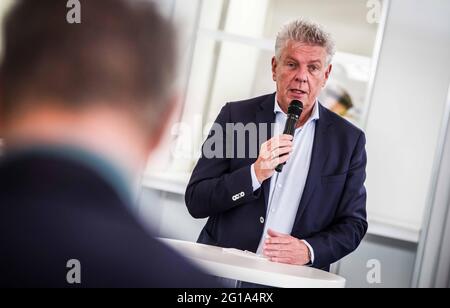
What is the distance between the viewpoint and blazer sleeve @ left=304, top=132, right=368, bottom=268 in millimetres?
1848

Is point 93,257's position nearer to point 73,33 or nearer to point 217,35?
point 73,33

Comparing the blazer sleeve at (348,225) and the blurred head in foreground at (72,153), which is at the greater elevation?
the blurred head in foreground at (72,153)

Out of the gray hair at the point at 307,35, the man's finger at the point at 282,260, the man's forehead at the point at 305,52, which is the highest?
the gray hair at the point at 307,35

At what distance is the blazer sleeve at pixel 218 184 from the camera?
182 centimetres

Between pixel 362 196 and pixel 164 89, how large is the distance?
1236 mm

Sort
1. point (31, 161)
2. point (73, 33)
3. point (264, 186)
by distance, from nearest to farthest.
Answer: point (31, 161) < point (73, 33) < point (264, 186)

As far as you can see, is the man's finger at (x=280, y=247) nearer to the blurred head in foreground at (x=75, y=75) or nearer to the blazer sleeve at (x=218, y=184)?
the blazer sleeve at (x=218, y=184)

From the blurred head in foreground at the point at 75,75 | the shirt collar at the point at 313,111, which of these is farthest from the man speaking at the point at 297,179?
the blurred head in foreground at the point at 75,75

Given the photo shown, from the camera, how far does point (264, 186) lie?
2.00 m

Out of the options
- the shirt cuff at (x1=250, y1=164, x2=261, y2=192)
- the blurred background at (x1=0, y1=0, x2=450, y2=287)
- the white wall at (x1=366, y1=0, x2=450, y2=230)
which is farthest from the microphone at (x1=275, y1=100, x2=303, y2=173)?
the white wall at (x1=366, y1=0, x2=450, y2=230)

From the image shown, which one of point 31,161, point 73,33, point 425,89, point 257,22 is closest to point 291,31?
point 257,22

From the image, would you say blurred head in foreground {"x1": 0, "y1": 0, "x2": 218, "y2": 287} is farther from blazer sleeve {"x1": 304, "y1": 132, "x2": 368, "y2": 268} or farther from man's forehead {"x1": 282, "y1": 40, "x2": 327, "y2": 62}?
man's forehead {"x1": 282, "y1": 40, "x2": 327, "y2": 62}

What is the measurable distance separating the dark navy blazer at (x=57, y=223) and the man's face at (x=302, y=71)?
5.20 ft

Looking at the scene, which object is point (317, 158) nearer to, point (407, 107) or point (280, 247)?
point (280, 247)
